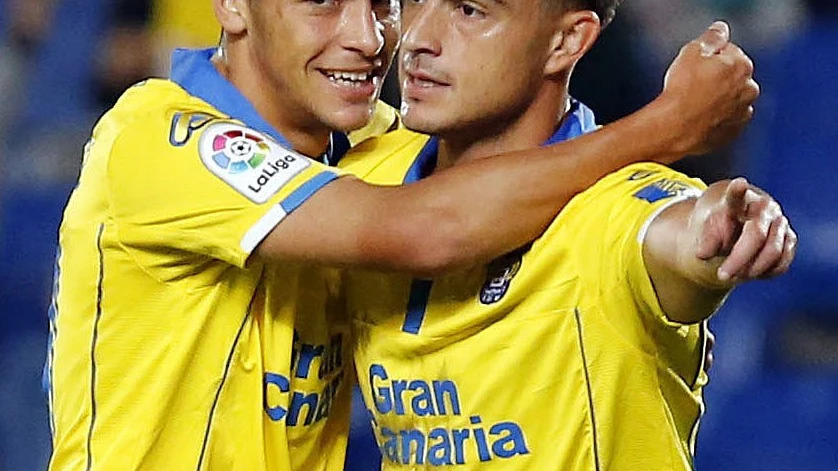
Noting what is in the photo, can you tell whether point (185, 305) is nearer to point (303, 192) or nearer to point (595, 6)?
point (303, 192)

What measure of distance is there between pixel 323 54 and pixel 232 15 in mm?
182

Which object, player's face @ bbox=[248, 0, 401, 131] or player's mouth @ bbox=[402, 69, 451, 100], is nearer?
player's mouth @ bbox=[402, 69, 451, 100]

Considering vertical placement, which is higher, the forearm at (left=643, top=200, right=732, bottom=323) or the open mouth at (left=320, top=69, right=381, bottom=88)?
the open mouth at (left=320, top=69, right=381, bottom=88)

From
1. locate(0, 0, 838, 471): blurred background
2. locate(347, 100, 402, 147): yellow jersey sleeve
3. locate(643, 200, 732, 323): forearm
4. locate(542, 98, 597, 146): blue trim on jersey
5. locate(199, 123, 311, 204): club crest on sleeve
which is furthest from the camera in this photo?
locate(0, 0, 838, 471): blurred background

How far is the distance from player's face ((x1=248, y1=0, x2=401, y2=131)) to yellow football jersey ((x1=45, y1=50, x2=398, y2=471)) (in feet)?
0.27

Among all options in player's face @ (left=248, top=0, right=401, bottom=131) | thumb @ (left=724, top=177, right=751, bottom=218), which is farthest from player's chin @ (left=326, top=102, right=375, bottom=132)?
thumb @ (left=724, top=177, right=751, bottom=218)

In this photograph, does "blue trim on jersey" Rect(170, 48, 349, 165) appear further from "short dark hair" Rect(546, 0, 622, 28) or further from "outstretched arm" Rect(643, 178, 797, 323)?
"outstretched arm" Rect(643, 178, 797, 323)

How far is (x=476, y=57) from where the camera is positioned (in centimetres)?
247

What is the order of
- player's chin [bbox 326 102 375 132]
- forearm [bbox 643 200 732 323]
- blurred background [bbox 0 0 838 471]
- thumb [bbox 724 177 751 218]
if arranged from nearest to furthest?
1. thumb [bbox 724 177 751 218]
2. forearm [bbox 643 200 732 323]
3. player's chin [bbox 326 102 375 132]
4. blurred background [bbox 0 0 838 471]

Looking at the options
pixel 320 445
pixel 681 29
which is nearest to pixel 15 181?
pixel 681 29

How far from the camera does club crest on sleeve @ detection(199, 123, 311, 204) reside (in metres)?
2.45

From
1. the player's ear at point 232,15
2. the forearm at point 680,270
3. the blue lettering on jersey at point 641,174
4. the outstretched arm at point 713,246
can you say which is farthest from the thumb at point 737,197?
the player's ear at point 232,15

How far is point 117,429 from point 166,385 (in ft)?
0.37

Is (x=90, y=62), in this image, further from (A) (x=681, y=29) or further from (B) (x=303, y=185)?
(B) (x=303, y=185)
